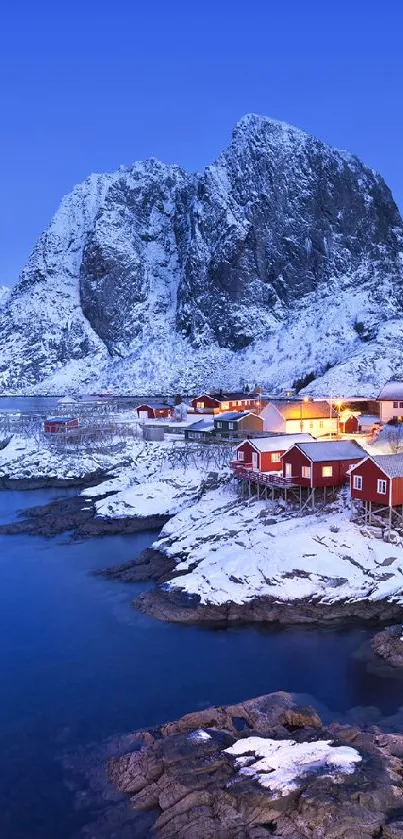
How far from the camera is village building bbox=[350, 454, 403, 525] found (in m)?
34.3

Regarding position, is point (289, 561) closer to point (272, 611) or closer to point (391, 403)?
point (272, 611)

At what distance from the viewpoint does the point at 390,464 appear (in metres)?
34.9

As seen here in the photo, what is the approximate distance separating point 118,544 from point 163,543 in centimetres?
457

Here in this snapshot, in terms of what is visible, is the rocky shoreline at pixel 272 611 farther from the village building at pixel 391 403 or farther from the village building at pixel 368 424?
the village building at pixel 391 403

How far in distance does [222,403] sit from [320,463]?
169ft

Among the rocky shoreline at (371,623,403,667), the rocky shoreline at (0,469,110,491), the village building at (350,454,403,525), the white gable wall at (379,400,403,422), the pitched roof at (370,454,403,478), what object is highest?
the white gable wall at (379,400,403,422)

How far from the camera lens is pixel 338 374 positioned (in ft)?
375

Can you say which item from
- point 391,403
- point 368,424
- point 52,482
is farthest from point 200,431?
point 391,403

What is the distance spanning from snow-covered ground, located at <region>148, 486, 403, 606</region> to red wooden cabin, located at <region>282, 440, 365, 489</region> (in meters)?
2.20

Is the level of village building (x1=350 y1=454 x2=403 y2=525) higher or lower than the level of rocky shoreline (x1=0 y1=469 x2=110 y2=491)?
higher

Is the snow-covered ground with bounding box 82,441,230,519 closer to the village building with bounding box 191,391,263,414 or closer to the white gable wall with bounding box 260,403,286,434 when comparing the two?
the white gable wall with bounding box 260,403,286,434

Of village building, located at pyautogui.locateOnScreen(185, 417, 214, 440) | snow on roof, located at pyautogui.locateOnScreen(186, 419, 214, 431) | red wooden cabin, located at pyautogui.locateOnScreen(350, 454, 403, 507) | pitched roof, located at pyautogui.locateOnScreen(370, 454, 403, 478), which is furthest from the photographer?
snow on roof, located at pyautogui.locateOnScreen(186, 419, 214, 431)

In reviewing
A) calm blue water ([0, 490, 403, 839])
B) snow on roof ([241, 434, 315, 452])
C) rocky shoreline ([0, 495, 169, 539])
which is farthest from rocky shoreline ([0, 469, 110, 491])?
calm blue water ([0, 490, 403, 839])

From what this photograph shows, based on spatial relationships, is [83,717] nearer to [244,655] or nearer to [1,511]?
[244,655]
